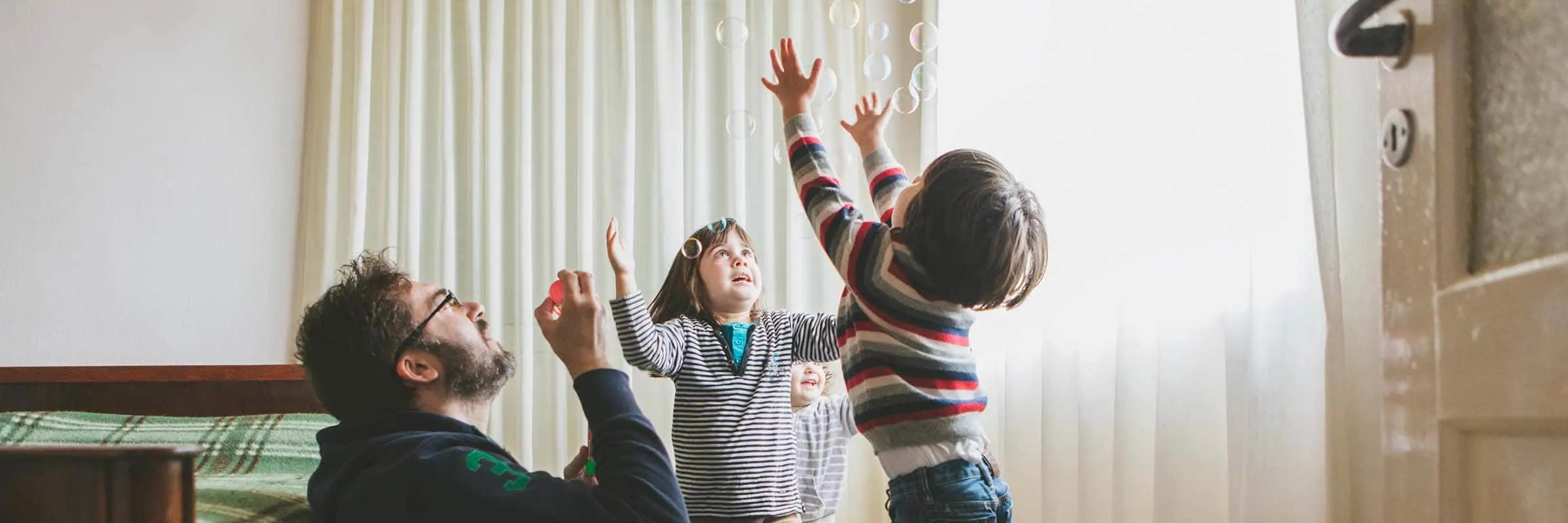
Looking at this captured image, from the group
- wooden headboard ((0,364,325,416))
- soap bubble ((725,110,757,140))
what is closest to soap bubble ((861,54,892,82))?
soap bubble ((725,110,757,140))

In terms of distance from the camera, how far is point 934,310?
153 centimetres

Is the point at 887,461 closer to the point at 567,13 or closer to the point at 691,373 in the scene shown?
the point at 691,373

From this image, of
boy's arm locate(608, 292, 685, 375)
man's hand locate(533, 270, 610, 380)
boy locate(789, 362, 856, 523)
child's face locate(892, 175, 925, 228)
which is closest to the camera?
man's hand locate(533, 270, 610, 380)

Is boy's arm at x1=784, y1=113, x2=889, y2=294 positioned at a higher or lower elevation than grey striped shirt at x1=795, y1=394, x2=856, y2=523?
higher

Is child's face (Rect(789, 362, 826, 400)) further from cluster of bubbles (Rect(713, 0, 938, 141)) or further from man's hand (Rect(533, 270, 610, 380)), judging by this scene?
man's hand (Rect(533, 270, 610, 380))

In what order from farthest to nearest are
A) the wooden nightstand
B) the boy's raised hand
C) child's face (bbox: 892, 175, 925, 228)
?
the boy's raised hand → child's face (bbox: 892, 175, 925, 228) → the wooden nightstand

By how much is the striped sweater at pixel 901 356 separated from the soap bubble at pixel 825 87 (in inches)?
30.4

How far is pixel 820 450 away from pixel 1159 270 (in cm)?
78

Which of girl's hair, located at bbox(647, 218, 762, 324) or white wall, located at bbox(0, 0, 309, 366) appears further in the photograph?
white wall, located at bbox(0, 0, 309, 366)

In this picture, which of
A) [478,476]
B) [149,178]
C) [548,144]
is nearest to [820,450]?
[548,144]

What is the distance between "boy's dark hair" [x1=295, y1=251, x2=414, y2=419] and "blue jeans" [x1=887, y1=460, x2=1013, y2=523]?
63 centimetres

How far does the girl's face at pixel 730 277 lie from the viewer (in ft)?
6.90

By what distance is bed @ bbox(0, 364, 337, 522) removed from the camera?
2.03 meters

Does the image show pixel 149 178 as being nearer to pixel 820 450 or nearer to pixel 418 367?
pixel 820 450
